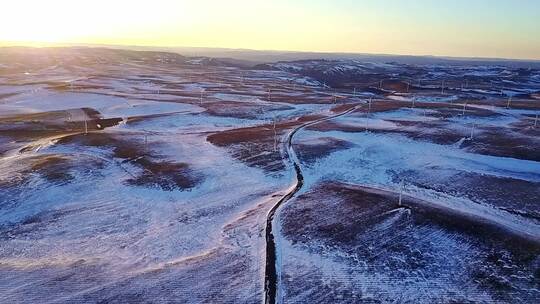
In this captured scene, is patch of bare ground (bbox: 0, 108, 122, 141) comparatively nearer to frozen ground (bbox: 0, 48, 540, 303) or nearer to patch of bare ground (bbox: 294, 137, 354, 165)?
frozen ground (bbox: 0, 48, 540, 303)

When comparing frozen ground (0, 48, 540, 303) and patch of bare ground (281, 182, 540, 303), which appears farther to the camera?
frozen ground (0, 48, 540, 303)

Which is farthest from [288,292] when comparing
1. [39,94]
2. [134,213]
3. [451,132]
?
[39,94]

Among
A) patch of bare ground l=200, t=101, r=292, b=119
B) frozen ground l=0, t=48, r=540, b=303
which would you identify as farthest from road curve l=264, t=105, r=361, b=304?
patch of bare ground l=200, t=101, r=292, b=119

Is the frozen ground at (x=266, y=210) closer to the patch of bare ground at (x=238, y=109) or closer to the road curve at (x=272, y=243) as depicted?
the road curve at (x=272, y=243)

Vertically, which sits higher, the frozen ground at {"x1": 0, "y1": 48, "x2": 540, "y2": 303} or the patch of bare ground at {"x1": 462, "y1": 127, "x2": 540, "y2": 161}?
the patch of bare ground at {"x1": 462, "y1": 127, "x2": 540, "y2": 161}

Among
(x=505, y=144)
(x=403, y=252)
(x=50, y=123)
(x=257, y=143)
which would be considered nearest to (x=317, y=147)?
(x=257, y=143)
